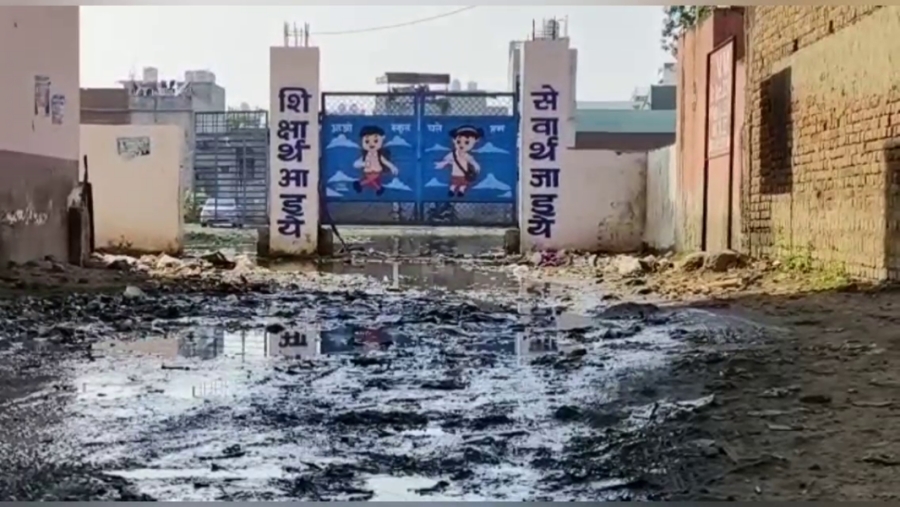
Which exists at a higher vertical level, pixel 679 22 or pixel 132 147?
pixel 679 22

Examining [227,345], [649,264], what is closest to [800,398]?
[227,345]

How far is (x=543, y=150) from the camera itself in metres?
8.30

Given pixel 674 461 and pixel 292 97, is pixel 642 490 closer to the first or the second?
pixel 674 461

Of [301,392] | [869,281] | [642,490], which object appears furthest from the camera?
[869,281]

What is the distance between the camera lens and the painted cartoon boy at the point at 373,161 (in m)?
8.45

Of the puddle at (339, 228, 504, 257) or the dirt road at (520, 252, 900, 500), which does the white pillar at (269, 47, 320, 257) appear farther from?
the dirt road at (520, 252, 900, 500)

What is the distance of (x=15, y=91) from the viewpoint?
15.7 ft

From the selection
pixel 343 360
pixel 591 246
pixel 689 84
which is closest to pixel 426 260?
pixel 591 246

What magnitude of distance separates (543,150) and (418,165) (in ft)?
3.17

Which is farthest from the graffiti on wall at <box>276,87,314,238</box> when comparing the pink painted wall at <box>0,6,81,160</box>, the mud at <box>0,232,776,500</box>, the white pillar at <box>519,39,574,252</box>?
the mud at <box>0,232,776,500</box>

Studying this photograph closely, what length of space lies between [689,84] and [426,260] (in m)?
2.20

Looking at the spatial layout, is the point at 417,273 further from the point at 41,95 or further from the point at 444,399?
the point at 444,399

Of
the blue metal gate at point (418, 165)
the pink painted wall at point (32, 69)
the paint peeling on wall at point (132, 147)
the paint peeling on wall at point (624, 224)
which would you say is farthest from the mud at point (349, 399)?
the paint peeling on wall at point (624, 224)

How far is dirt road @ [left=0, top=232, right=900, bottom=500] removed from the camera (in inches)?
101
